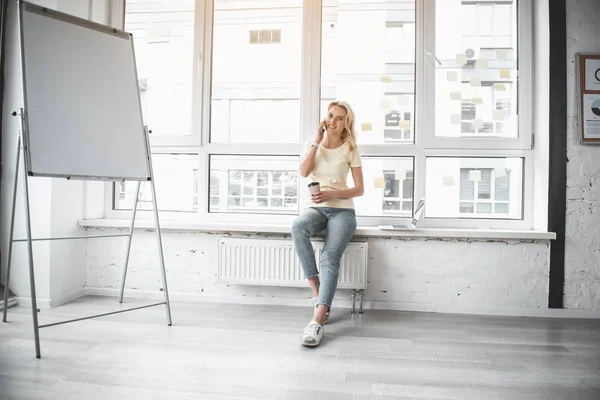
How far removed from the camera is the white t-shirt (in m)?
2.46

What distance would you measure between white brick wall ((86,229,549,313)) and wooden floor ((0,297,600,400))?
14cm

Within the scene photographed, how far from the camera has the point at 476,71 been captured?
2.68 m

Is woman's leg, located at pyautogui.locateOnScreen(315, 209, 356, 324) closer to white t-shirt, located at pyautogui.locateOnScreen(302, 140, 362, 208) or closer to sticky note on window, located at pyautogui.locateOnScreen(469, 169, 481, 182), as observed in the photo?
white t-shirt, located at pyautogui.locateOnScreen(302, 140, 362, 208)

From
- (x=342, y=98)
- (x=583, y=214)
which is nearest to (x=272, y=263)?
(x=342, y=98)

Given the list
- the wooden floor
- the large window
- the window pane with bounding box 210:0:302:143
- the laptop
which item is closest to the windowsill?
the laptop

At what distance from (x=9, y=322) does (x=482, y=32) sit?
339 centimetres

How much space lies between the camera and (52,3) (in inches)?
97.4

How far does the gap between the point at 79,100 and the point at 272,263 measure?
1.42 metres

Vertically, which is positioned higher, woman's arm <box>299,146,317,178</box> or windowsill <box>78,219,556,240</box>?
woman's arm <box>299,146,317,178</box>

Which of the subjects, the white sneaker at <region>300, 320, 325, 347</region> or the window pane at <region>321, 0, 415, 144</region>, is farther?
the window pane at <region>321, 0, 415, 144</region>

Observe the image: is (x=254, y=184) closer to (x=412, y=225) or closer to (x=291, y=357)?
(x=412, y=225)

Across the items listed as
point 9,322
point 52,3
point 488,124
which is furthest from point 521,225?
point 52,3

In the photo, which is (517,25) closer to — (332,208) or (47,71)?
(332,208)

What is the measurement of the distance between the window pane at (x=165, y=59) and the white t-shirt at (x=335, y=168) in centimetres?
103
